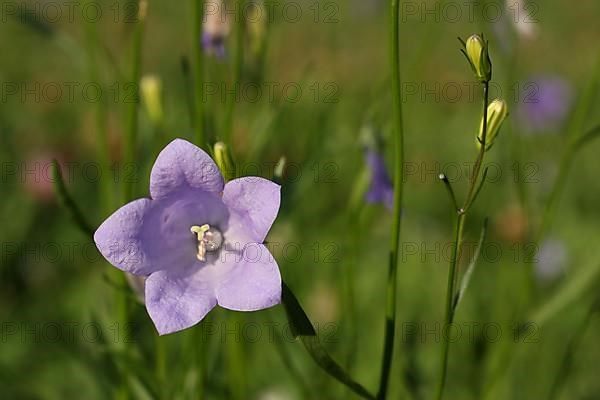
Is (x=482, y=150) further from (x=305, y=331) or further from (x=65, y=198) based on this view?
(x=65, y=198)

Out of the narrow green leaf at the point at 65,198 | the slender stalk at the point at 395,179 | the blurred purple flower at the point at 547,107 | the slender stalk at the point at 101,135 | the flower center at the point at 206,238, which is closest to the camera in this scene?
the slender stalk at the point at 395,179

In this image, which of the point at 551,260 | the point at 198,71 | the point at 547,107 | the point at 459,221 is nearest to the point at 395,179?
the point at 459,221

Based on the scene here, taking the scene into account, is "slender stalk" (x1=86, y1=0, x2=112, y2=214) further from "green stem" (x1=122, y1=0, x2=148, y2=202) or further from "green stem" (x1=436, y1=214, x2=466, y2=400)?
"green stem" (x1=436, y1=214, x2=466, y2=400)

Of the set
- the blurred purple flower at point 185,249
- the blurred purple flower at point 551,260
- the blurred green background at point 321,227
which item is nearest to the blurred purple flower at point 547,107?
the blurred green background at point 321,227

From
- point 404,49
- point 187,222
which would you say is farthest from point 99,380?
point 404,49

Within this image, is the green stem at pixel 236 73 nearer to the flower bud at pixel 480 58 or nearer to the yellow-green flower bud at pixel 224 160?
the yellow-green flower bud at pixel 224 160
